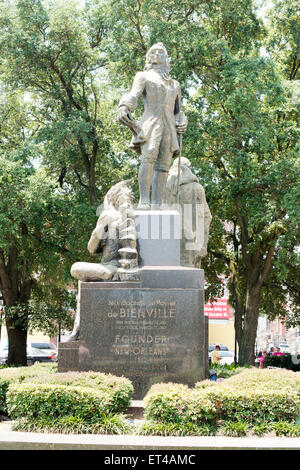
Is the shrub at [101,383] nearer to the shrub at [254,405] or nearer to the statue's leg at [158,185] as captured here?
the shrub at [254,405]

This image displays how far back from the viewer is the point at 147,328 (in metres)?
9.31

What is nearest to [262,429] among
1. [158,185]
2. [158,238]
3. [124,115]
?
[158,238]

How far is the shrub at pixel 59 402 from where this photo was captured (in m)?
6.82

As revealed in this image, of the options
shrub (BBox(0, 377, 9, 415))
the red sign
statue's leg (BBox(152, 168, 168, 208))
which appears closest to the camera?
shrub (BBox(0, 377, 9, 415))

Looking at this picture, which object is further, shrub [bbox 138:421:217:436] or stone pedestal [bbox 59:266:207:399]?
stone pedestal [bbox 59:266:207:399]

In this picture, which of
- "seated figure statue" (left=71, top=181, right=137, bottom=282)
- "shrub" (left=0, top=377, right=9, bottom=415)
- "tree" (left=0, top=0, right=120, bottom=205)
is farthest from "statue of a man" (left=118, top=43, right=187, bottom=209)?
"tree" (left=0, top=0, right=120, bottom=205)

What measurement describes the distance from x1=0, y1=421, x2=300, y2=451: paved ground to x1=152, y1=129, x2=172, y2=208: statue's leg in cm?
564

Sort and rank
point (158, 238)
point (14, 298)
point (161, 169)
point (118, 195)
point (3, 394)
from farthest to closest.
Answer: point (14, 298) < point (161, 169) < point (118, 195) < point (158, 238) < point (3, 394)

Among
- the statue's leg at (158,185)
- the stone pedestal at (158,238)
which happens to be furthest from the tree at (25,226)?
the stone pedestal at (158,238)

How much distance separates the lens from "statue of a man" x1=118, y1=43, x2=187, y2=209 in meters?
10.8

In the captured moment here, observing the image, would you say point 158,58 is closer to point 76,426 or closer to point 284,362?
point 76,426

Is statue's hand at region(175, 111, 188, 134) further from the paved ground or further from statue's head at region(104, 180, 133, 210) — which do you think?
the paved ground

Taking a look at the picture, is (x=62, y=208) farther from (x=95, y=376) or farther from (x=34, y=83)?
(x=95, y=376)

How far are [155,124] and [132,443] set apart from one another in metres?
6.52
